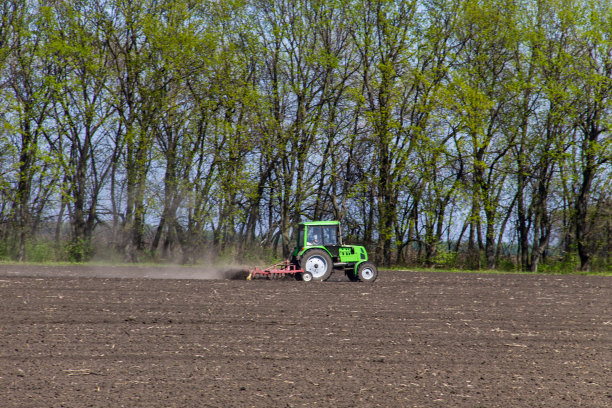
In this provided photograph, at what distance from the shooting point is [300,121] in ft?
90.1

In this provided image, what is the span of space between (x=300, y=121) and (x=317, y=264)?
1159cm

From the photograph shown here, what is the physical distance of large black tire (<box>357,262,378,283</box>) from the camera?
17234 millimetres

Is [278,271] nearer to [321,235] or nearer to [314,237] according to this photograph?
[314,237]

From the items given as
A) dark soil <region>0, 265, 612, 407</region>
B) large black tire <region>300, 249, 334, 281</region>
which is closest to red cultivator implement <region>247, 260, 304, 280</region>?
large black tire <region>300, 249, 334, 281</region>

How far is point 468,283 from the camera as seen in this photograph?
17875mm

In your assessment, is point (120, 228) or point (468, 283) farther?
point (120, 228)

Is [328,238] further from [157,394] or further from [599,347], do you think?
[157,394]

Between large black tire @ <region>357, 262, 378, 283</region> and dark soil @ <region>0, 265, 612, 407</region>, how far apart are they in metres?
3.06

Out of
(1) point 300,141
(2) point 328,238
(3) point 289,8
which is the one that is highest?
(3) point 289,8

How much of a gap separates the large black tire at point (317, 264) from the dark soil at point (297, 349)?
274 cm

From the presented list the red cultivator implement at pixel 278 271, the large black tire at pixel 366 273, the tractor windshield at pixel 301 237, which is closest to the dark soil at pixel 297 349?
the red cultivator implement at pixel 278 271

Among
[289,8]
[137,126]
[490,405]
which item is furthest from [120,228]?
[490,405]

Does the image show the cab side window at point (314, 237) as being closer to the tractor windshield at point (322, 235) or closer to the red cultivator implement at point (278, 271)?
the tractor windshield at point (322, 235)

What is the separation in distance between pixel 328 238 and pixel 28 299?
309 inches
